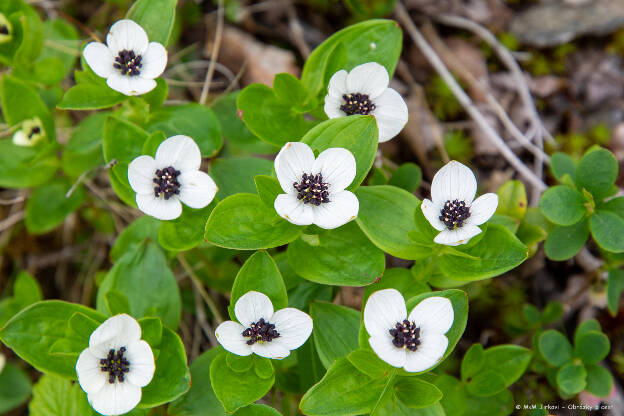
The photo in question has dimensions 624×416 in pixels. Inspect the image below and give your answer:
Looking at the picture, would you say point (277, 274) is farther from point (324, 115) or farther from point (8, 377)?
point (8, 377)

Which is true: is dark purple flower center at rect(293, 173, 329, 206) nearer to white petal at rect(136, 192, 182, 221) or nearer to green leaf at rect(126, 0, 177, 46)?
white petal at rect(136, 192, 182, 221)

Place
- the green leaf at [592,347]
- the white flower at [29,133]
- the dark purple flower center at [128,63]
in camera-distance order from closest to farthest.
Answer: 1. the dark purple flower center at [128,63]
2. the green leaf at [592,347]
3. the white flower at [29,133]

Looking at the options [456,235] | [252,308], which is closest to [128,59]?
[252,308]

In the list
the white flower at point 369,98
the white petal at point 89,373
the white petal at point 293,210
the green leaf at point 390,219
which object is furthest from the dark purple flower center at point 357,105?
the white petal at point 89,373

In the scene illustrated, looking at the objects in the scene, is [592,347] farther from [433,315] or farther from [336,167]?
[336,167]

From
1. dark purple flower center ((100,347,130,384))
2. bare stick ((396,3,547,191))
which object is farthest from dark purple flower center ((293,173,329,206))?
bare stick ((396,3,547,191))

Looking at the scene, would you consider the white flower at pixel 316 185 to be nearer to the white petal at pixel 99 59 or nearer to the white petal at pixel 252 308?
the white petal at pixel 252 308

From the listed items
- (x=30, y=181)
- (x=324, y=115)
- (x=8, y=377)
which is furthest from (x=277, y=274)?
(x=8, y=377)
